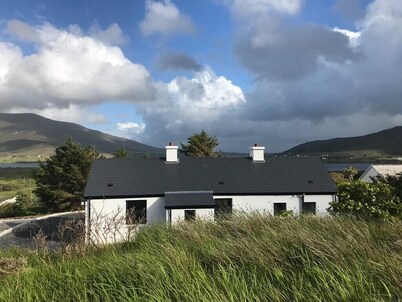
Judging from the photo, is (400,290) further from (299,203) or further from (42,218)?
(42,218)

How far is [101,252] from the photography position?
695cm

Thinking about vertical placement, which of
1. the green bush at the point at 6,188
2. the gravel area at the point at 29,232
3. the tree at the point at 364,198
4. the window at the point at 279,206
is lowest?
the green bush at the point at 6,188

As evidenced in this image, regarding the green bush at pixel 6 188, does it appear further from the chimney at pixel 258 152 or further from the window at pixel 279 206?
the window at pixel 279 206

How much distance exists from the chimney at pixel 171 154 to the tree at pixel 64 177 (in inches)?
644

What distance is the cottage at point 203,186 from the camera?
73.3ft

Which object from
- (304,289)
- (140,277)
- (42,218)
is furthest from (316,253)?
(42,218)

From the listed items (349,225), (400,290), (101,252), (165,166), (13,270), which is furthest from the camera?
(165,166)

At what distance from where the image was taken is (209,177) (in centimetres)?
2489

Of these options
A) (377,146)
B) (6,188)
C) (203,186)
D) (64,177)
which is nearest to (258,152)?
(203,186)

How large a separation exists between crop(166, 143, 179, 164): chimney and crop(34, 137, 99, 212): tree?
644 inches

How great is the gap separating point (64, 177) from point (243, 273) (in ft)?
124

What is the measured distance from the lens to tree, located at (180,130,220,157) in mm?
46756

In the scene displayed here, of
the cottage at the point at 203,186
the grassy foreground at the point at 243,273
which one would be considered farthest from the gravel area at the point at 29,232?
the grassy foreground at the point at 243,273

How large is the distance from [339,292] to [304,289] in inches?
14.0
